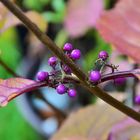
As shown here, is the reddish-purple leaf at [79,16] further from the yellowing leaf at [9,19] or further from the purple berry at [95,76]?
the purple berry at [95,76]

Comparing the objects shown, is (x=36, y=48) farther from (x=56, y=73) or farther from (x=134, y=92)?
(x=56, y=73)

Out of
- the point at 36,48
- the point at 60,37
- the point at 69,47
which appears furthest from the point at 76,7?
the point at 69,47

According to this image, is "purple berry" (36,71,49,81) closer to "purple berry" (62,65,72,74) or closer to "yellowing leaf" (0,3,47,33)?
"purple berry" (62,65,72,74)

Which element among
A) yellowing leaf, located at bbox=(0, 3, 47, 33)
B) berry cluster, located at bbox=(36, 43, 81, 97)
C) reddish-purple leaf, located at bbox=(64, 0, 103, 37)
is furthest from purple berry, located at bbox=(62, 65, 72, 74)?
reddish-purple leaf, located at bbox=(64, 0, 103, 37)

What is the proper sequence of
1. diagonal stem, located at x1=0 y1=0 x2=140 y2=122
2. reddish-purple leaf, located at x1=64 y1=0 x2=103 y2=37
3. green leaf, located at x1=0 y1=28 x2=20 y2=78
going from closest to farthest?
diagonal stem, located at x1=0 y1=0 x2=140 y2=122 < reddish-purple leaf, located at x1=64 y1=0 x2=103 y2=37 < green leaf, located at x1=0 y1=28 x2=20 y2=78

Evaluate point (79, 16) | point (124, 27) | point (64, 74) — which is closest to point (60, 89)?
point (64, 74)

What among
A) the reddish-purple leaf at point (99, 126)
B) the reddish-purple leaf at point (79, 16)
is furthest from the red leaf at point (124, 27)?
the reddish-purple leaf at point (79, 16)

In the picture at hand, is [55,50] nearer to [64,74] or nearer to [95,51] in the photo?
[64,74]
